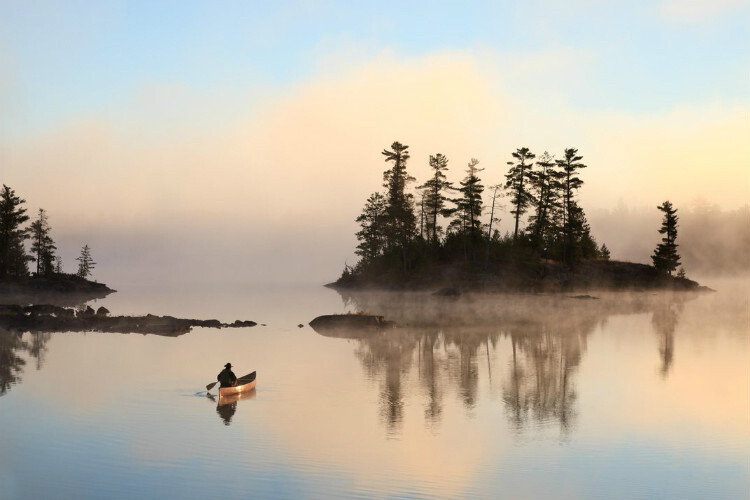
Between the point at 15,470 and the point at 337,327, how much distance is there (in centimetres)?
4133

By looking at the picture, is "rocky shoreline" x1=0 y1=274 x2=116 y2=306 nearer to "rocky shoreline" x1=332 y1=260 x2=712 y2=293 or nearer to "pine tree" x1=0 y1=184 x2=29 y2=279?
"pine tree" x1=0 y1=184 x2=29 y2=279

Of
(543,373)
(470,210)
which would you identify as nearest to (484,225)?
(470,210)

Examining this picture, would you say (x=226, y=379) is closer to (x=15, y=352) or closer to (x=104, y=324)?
(x=15, y=352)

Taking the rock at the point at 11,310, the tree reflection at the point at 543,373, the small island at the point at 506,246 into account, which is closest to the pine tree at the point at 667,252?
the small island at the point at 506,246

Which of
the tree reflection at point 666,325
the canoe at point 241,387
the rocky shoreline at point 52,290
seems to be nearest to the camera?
the canoe at point 241,387

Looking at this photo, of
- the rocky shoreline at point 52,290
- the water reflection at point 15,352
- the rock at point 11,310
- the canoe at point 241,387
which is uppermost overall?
the rocky shoreline at point 52,290

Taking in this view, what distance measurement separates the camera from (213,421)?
87.5 ft

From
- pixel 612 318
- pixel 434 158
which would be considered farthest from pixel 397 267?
pixel 612 318

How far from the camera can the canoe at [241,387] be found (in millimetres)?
30672

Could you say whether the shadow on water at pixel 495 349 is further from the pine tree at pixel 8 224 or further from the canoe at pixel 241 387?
the pine tree at pixel 8 224

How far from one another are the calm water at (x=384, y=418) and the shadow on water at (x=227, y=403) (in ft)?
0.62

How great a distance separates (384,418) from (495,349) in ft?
73.7

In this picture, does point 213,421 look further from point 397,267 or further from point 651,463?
point 397,267

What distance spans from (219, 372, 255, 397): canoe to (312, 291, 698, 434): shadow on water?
20.0 ft
